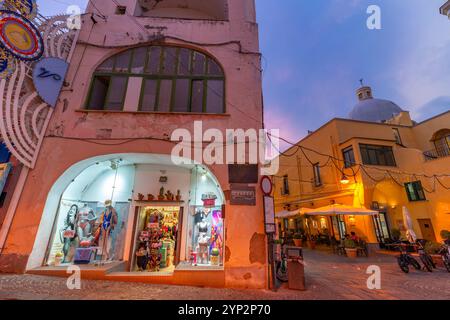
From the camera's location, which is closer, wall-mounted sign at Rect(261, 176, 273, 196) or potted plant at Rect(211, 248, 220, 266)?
wall-mounted sign at Rect(261, 176, 273, 196)

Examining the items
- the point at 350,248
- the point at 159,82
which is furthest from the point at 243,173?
the point at 350,248

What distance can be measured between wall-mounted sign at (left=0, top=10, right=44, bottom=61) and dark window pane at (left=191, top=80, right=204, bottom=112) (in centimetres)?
554

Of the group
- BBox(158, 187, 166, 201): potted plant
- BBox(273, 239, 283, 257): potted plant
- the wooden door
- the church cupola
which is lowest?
BBox(273, 239, 283, 257): potted plant

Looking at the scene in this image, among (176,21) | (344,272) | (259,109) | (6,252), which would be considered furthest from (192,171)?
(344,272)

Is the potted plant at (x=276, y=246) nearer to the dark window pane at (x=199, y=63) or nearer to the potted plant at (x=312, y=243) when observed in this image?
the dark window pane at (x=199, y=63)

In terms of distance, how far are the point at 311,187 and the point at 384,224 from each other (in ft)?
19.8

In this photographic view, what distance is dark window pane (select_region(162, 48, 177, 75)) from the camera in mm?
8359

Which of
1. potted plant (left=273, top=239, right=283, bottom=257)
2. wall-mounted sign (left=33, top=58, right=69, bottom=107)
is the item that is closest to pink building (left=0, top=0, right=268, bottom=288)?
wall-mounted sign (left=33, top=58, right=69, bottom=107)

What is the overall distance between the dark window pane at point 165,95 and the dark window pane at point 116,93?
1505mm

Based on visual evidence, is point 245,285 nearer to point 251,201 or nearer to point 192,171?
point 251,201

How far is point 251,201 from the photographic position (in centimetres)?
646

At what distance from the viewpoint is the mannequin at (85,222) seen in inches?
291

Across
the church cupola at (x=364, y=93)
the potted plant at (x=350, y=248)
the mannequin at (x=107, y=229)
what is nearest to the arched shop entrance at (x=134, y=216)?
the mannequin at (x=107, y=229)

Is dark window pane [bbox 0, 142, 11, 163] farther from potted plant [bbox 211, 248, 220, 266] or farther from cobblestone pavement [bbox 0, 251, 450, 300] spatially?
potted plant [bbox 211, 248, 220, 266]
